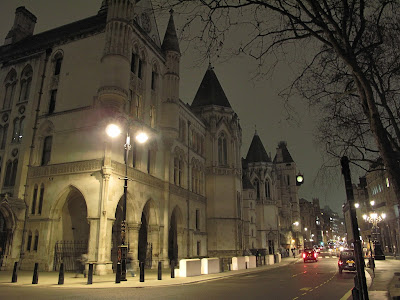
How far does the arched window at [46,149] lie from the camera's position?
82.3 ft

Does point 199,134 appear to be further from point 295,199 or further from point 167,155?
point 295,199

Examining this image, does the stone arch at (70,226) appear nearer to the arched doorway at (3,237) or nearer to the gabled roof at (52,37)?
the arched doorway at (3,237)

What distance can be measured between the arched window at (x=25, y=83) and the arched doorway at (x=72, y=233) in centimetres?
952

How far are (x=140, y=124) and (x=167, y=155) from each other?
4597 millimetres

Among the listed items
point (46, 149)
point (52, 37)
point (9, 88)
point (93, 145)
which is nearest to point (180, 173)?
point (93, 145)

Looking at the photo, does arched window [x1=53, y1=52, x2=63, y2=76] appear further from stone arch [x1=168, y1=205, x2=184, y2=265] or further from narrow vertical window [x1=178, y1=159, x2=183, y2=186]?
stone arch [x1=168, y1=205, x2=184, y2=265]

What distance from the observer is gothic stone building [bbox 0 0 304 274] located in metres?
22.7

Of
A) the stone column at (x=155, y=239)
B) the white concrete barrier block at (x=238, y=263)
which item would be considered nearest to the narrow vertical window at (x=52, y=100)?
the stone column at (x=155, y=239)

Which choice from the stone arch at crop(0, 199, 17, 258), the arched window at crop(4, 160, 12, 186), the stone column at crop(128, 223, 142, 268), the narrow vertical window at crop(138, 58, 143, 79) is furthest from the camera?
the narrow vertical window at crop(138, 58, 143, 79)

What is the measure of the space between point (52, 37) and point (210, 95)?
2064 cm

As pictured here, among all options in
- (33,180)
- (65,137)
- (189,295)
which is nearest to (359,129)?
(189,295)

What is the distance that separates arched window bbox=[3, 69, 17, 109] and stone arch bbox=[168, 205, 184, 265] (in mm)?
16959

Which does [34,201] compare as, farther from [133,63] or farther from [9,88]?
[133,63]

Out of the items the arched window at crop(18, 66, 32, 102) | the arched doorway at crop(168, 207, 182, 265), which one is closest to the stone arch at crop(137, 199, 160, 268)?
the arched doorway at crop(168, 207, 182, 265)
